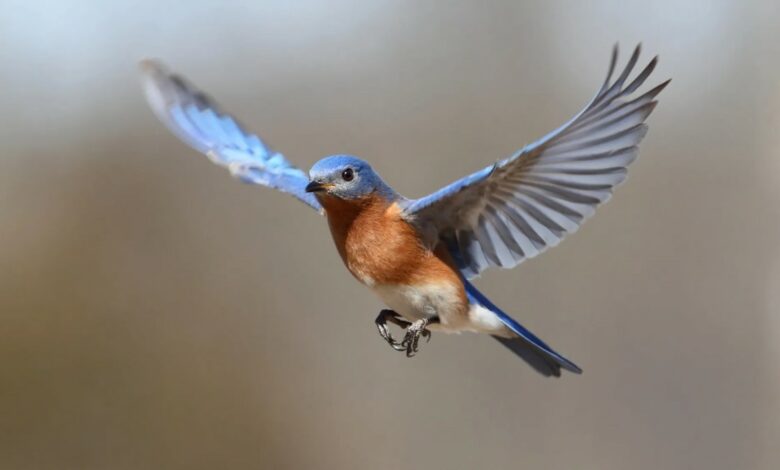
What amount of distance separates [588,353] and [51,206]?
3758 millimetres

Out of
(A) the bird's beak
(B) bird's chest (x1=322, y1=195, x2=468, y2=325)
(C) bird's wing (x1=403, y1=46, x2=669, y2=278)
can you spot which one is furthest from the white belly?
(A) the bird's beak

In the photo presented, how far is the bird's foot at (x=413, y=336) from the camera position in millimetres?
2012

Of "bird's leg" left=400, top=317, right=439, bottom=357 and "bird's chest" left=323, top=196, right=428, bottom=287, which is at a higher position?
"bird's chest" left=323, top=196, right=428, bottom=287

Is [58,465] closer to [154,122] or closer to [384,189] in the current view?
[154,122]

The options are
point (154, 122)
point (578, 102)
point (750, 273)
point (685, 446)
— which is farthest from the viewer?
point (154, 122)

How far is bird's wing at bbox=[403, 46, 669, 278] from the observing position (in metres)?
1.84

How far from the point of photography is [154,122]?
7.53 metres

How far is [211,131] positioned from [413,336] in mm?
944

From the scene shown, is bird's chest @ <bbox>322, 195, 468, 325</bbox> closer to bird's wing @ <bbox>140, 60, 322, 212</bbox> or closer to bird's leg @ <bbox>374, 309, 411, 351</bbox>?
bird's leg @ <bbox>374, 309, 411, 351</bbox>

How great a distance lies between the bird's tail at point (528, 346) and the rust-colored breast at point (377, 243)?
0.65 feet

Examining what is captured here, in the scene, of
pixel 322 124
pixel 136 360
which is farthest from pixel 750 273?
pixel 136 360

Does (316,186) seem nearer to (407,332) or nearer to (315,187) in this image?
(315,187)

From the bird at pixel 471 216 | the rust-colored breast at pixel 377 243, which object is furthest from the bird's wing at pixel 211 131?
the rust-colored breast at pixel 377 243

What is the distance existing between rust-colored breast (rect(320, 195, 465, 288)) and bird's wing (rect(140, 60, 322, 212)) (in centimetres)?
39
